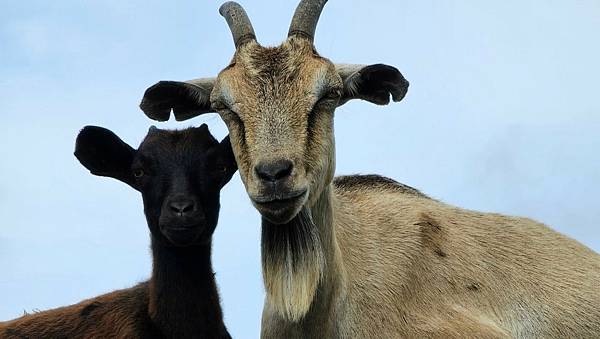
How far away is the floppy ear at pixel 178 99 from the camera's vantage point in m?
10.4

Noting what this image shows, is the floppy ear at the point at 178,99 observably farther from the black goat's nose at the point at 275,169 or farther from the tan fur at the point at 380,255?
the black goat's nose at the point at 275,169

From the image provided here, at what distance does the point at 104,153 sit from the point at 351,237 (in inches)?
107

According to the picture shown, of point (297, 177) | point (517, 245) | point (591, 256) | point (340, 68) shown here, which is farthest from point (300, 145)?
point (591, 256)

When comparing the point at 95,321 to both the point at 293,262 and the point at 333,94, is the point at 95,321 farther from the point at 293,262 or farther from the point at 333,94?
the point at 333,94

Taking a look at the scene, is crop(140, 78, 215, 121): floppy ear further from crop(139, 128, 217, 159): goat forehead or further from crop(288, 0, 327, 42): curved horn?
crop(288, 0, 327, 42): curved horn

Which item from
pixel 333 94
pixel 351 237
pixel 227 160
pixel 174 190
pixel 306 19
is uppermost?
pixel 306 19

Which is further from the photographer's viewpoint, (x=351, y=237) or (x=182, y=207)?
(x=351, y=237)

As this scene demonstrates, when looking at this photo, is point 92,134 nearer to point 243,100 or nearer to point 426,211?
point 243,100

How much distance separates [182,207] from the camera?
10.1 metres

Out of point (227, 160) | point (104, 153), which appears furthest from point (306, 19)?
point (104, 153)

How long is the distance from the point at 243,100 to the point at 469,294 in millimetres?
3380

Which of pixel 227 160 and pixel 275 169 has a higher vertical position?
pixel 227 160

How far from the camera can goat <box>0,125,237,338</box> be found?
10.4m

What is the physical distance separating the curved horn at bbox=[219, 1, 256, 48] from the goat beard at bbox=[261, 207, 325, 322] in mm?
1839
